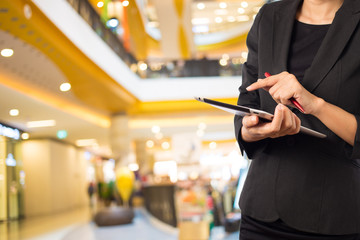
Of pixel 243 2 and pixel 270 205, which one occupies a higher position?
pixel 243 2

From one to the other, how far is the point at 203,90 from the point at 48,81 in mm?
9603

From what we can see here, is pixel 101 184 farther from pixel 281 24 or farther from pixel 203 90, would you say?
pixel 281 24

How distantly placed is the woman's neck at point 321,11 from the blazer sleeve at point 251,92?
129 millimetres

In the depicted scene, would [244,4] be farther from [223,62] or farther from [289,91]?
[289,91]

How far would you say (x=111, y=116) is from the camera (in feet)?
54.0

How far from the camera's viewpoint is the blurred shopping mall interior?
3.72 m

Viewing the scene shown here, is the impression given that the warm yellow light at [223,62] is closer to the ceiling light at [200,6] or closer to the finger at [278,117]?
the ceiling light at [200,6]

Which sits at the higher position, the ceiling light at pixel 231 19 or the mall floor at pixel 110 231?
the ceiling light at pixel 231 19

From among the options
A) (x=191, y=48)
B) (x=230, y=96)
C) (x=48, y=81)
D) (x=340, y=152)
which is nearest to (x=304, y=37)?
(x=340, y=152)

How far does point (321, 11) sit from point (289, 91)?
302mm

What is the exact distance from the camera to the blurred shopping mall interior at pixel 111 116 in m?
3.72

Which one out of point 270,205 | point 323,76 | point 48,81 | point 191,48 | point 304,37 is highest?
point 191,48

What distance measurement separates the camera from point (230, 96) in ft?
52.2

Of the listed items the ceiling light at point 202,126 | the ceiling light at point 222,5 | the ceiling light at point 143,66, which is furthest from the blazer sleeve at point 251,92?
the ceiling light at point 222,5
